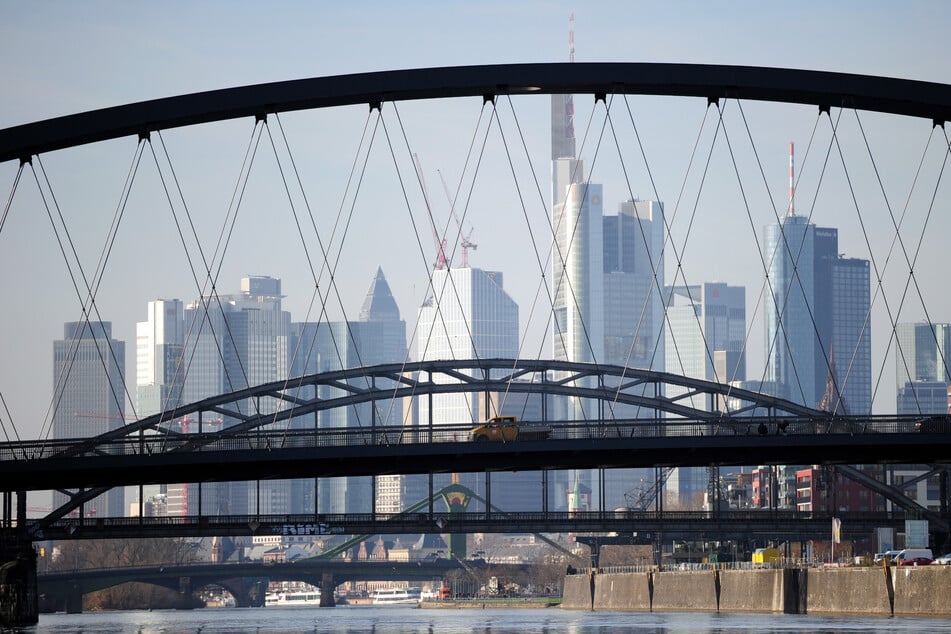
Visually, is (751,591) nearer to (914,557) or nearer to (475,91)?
(914,557)

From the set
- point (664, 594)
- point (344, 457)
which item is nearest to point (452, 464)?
point (344, 457)

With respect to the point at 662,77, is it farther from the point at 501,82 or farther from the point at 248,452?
the point at 248,452

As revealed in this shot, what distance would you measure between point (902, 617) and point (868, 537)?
86930mm

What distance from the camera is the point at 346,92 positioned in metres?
64.1

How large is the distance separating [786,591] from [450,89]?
34580mm

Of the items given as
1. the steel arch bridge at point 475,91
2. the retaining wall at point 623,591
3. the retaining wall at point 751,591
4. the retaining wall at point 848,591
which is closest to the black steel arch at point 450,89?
the steel arch bridge at point 475,91

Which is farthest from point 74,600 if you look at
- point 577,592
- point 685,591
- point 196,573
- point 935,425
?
point 935,425

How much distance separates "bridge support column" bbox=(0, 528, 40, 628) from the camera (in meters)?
89.8

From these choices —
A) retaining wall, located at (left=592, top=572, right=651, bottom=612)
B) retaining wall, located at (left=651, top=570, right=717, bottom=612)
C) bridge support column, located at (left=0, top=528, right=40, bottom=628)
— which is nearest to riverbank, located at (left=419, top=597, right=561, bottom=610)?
retaining wall, located at (left=592, top=572, right=651, bottom=612)

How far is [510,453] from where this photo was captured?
66.4m

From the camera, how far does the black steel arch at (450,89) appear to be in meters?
63.8

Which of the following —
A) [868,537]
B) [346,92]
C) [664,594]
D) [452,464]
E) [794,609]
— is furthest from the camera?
[868,537]

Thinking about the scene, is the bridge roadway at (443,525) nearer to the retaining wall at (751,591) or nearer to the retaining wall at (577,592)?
the retaining wall at (751,591)

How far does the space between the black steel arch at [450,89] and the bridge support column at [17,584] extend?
31.9 meters
